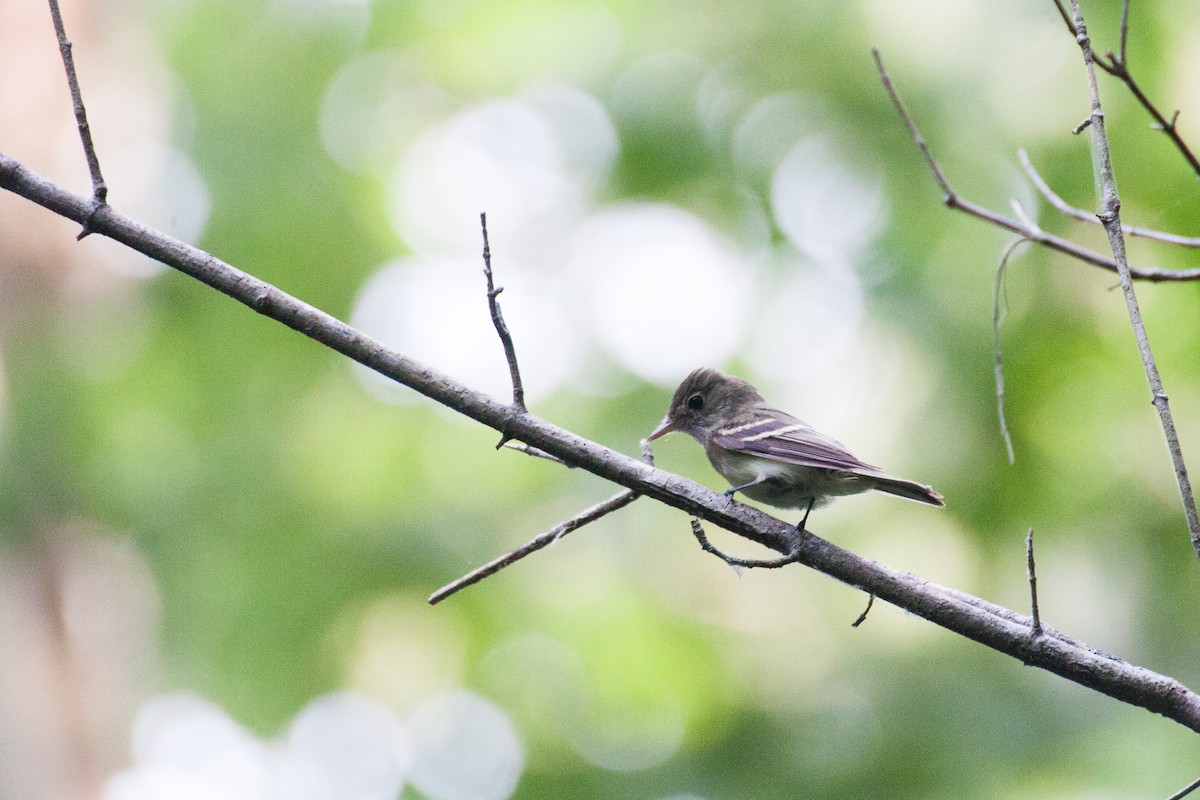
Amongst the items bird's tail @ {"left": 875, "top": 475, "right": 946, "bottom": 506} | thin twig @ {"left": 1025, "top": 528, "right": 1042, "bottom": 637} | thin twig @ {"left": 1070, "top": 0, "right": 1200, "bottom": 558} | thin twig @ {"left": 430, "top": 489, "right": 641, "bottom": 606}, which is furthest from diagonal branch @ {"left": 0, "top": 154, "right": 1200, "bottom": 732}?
bird's tail @ {"left": 875, "top": 475, "right": 946, "bottom": 506}

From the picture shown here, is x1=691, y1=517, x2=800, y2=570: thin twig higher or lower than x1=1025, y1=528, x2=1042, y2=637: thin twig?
below

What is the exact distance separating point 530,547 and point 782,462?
132 cm

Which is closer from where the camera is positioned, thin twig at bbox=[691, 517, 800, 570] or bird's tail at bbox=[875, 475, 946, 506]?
thin twig at bbox=[691, 517, 800, 570]

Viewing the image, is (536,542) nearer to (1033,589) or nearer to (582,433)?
(1033,589)

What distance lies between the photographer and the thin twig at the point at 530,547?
7.42 ft

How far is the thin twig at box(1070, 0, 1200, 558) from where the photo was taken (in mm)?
1848

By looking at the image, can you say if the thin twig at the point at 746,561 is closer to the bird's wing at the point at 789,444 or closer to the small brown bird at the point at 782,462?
the small brown bird at the point at 782,462

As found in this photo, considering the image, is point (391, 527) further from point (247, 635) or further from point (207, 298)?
point (207, 298)

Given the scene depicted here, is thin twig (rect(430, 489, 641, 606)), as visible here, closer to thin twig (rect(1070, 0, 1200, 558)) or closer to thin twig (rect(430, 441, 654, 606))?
thin twig (rect(430, 441, 654, 606))

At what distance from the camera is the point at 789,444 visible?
11.4 feet

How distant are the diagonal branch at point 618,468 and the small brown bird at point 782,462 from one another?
77 cm

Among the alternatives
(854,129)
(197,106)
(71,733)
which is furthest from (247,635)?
(854,129)

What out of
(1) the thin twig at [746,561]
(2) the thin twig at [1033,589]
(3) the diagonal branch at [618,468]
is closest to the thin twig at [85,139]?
(3) the diagonal branch at [618,468]

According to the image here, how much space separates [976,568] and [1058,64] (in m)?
2.39
